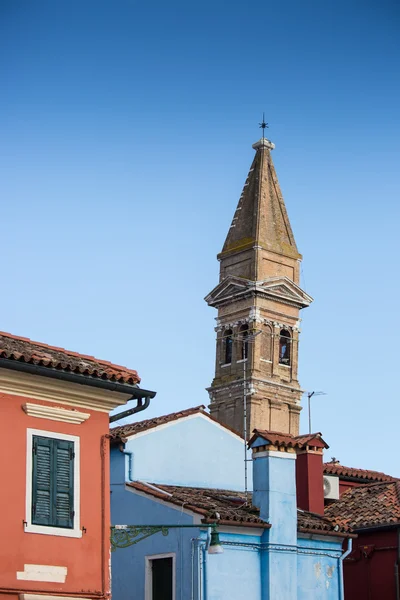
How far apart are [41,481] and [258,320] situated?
5300cm

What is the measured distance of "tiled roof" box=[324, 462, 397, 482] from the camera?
1157 inches

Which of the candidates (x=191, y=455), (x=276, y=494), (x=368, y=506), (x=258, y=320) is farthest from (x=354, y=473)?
(x=258, y=320)

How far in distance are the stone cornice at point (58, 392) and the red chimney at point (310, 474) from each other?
366 inches

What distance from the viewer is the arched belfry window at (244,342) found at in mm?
69750

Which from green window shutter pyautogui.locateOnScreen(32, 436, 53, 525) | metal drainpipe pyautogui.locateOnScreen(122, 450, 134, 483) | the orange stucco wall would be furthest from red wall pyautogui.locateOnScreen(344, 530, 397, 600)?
green window shutter pyautogui.locateOnScreen(32, 436, 53, 525)

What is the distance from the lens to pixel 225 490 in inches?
1051

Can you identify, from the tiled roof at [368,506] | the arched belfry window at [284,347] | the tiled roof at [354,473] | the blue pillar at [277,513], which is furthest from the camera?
the arched belfry window at [284,347]

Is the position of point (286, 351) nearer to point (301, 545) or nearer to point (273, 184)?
point (273, 184)

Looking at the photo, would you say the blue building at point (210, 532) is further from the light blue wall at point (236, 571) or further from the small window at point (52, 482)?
the small window at point (52, 482)

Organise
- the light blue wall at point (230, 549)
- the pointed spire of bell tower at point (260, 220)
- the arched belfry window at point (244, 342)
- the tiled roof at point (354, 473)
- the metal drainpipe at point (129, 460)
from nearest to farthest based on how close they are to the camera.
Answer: the light blue wall at point (230, 549)
the metal drainpipe at point (129, 460)
the tiled roof at point (354, 473)
the arched belfry window at point (244, 342)
the pointed spire of bell tower at point (260, 220)

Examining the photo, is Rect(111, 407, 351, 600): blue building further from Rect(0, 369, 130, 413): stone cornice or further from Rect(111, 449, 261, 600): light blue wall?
Rect(0, 369, 130, 413): stone cornice

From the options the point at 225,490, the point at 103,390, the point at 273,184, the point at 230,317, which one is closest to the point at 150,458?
the point at 225,490

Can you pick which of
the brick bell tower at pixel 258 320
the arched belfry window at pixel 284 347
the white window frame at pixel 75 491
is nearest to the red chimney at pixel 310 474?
the white window frame at pixel 75 491

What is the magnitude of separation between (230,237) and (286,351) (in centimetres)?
828
